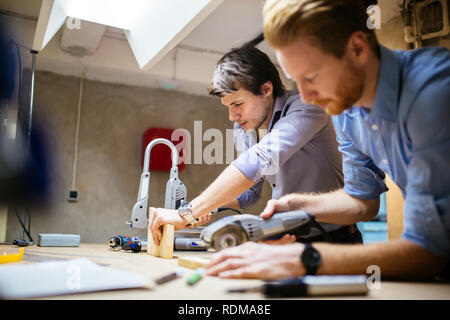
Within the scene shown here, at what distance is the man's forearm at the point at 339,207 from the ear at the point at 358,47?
0.44 m

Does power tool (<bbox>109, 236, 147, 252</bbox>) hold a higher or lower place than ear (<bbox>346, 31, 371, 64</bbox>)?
lower

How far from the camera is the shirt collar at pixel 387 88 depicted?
2.59 ft

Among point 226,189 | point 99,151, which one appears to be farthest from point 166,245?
point 99,151

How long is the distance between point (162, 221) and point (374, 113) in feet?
2.76

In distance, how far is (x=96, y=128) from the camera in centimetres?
333

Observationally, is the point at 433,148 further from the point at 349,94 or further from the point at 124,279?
the point at 124,279

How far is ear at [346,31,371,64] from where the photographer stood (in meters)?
0.77

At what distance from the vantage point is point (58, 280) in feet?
1.87

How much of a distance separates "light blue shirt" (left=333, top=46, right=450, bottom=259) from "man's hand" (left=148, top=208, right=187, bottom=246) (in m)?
0.74

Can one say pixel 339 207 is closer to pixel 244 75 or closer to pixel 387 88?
pixel 387 88

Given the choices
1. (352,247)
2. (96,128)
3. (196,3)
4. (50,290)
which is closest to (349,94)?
(352,247)

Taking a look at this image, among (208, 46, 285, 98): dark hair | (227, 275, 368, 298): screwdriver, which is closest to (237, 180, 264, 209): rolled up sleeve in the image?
(208, 46, 285, 98): dark hair

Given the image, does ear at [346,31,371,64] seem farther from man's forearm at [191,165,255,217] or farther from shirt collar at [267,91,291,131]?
shirt collar at [267,91,291,131]

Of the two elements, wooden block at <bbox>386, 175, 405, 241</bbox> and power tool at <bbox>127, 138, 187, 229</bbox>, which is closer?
power tool at <bbox>127, 138, 187, 229</bbox>
